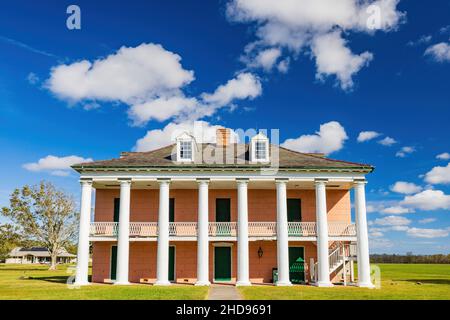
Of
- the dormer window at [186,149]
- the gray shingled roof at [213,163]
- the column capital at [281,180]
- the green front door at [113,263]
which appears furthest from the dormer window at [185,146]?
the green front door at [113,263]

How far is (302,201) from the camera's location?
27469mm

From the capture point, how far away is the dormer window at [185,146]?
25391 millimetres

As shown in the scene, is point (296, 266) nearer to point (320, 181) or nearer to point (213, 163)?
point (320, 181)

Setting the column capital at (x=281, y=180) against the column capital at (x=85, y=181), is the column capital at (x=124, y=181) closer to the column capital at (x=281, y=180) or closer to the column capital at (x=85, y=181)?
the column capital at (x=85, y=181)

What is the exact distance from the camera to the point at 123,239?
2406cm

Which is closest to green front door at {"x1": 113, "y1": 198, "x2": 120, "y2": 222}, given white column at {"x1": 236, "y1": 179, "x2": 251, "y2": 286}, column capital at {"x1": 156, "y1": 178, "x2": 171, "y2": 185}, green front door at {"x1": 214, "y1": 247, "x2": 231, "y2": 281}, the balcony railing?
the balcony railing

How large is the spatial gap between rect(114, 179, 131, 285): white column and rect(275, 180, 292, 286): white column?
348 inches

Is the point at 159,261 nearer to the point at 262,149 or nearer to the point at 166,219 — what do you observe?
the point at 166,219

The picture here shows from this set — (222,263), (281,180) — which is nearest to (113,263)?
(222,263)

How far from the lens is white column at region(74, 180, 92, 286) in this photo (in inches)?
926

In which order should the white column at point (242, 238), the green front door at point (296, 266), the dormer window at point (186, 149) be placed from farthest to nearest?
the green front door at point (296, 266) < the dormer window at point (186, 149) < the white column at point (242, 238)

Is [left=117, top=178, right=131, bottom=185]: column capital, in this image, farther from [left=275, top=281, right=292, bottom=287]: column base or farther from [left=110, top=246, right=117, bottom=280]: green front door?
[left=275, top=281, right=292, bottom=287]: column base

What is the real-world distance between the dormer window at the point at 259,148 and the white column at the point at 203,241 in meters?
3.43
